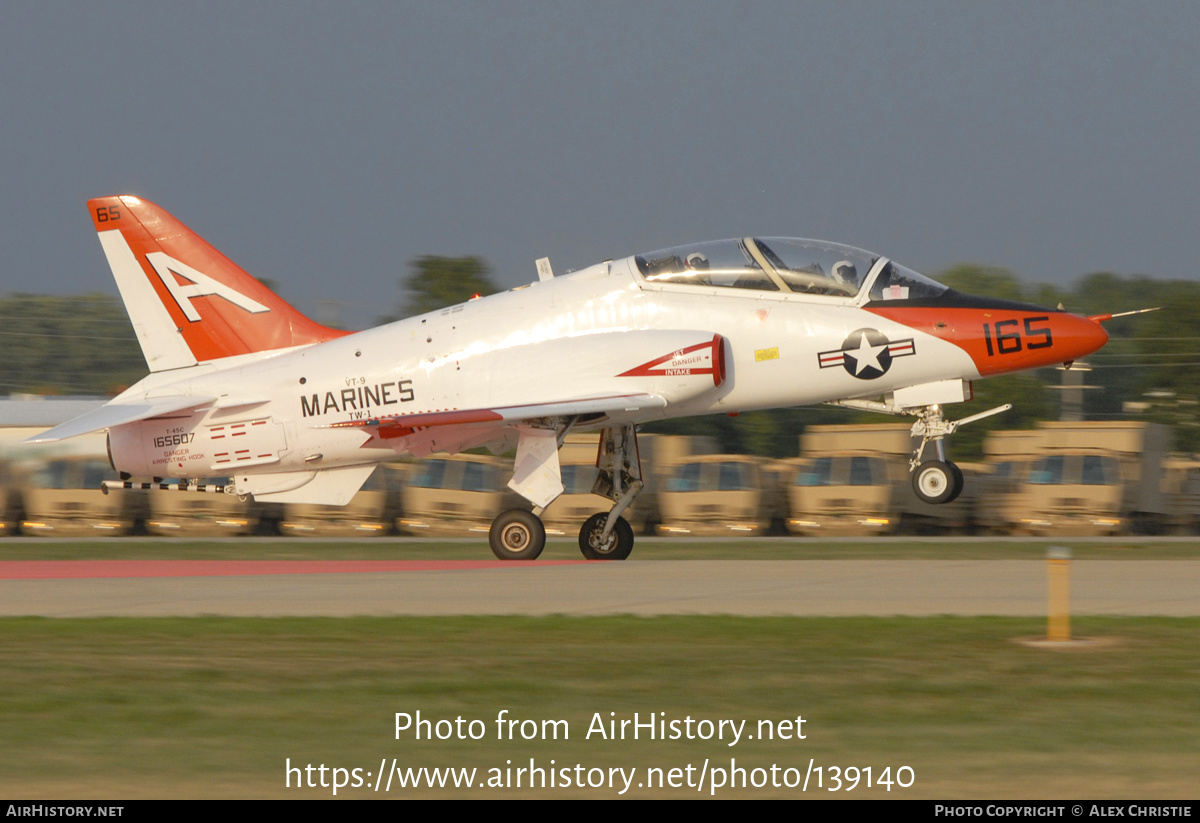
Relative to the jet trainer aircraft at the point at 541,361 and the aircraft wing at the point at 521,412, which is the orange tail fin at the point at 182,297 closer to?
the jet trainer aircraft at the point at 541,361

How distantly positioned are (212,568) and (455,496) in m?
12.8

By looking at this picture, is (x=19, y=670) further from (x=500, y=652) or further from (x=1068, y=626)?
(x=1068, y=626)

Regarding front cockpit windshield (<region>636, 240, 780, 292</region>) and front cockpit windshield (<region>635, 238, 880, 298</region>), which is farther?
front cockpit windshield (<region>636, 240, 780, 292</region>)

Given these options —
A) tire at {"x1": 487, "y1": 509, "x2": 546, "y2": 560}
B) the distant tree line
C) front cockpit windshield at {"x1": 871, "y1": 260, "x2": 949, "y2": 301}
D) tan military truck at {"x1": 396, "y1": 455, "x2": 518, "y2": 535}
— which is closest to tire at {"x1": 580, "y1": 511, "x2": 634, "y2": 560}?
tire at {"x1": 487, "y1": 509, "x2": 546, "y2": 560}

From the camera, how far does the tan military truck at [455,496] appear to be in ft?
103

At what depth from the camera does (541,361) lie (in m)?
17.8

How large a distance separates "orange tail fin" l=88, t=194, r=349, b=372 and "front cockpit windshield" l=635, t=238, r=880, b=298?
16.7 feet

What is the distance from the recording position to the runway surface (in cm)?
1327

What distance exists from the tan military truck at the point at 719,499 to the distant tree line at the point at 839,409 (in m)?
11.3

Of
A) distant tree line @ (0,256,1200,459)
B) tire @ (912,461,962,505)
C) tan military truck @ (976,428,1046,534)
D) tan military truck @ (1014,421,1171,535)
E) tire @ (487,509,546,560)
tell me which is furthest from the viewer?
distant tree line @ (0,256,1200,459)

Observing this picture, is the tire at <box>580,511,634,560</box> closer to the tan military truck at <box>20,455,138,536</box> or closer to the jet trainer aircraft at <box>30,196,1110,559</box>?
the jet trainer aircraft at <box>30,196,1110,559</box>

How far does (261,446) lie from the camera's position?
60.4 feet

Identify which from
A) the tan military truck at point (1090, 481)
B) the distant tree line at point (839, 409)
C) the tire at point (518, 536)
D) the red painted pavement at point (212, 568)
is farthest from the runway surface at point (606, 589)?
the distant tree line at point (839, 409)

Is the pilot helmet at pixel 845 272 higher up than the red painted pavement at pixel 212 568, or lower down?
higher up
